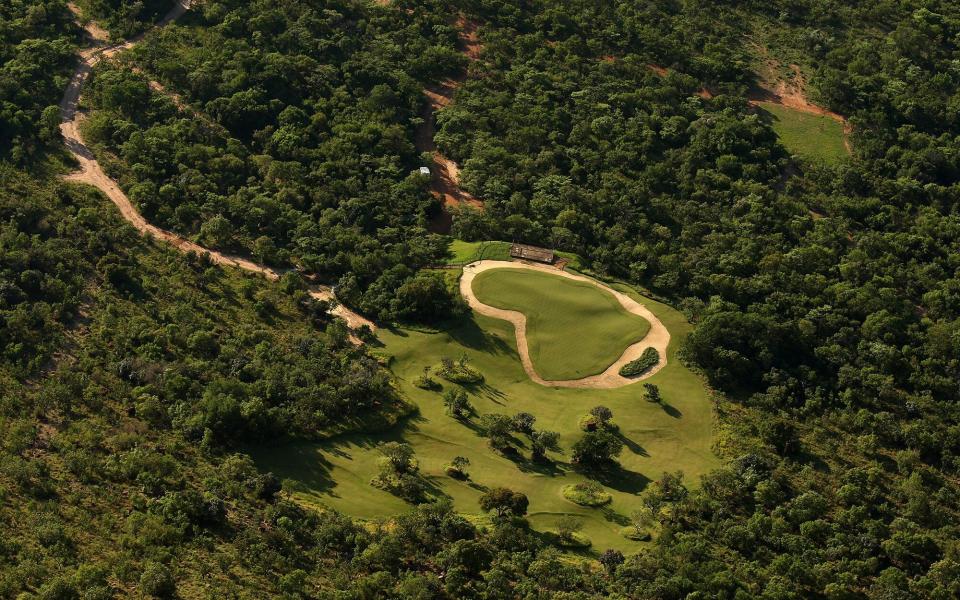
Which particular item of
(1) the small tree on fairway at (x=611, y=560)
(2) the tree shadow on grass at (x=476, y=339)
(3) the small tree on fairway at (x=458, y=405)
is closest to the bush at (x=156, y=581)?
(1) the small tree on fairway at (x=611, y=560)

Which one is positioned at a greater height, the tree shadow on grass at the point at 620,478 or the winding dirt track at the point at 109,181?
the winding dirt track at the point at 109,181

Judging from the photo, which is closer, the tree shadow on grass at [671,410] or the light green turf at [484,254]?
the tree shadow on grass at [671,410]

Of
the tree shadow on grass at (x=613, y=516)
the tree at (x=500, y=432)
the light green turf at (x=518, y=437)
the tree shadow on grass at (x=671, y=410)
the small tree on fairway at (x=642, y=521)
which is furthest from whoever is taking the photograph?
the tree shadow on grass at (x=671, y=410)

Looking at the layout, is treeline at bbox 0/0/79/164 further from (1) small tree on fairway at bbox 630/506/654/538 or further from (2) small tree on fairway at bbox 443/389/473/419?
(1) small tree on fairway at bbox 630/506/654/538

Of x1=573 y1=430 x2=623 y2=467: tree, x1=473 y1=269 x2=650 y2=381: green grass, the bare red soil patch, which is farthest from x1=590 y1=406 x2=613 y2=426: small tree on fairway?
the bare red soil patch

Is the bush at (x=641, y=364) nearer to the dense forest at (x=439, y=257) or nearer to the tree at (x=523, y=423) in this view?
the dense forest at (x=439, y=257)

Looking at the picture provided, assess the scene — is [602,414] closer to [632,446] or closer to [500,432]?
[632,446]

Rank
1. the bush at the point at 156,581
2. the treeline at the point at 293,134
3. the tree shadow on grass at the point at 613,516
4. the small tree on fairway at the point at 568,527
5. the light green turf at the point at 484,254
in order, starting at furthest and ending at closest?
1. the light green turf at the point at 484,254
2. the treeline at the point at 293,134
3. the tree shadow on grass at the point at 613,516
4. the small tree on fairway at the point at 568,527
5. the bush at the point at 156,581
